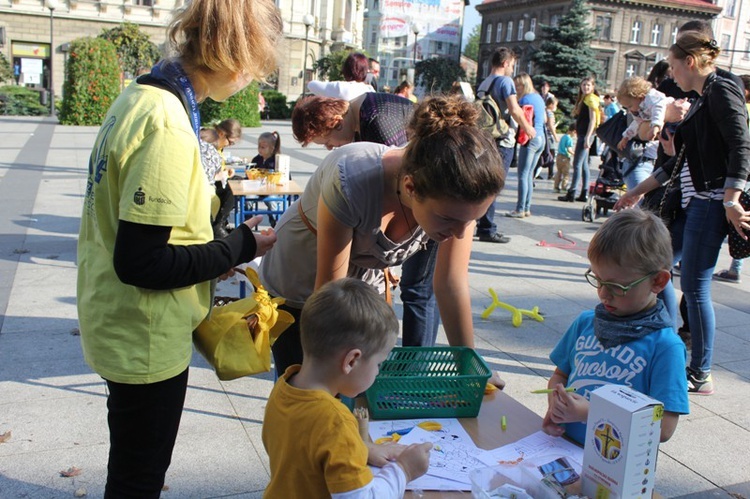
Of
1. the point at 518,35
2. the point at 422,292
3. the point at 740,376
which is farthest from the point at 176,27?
the point at 518,35

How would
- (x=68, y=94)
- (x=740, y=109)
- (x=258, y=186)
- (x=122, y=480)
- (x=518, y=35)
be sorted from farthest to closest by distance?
(x=518, y=35)
(x=68, y=94)
(x=258, y=186)
(x=740, y=109)
(x=122, y=480)

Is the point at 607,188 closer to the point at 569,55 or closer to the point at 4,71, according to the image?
the point at 569,55

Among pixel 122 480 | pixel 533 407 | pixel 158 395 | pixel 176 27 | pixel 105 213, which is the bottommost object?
pixel 533 407

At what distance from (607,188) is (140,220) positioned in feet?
28.4

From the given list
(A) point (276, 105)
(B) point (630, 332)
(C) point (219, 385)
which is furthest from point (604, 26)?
(B) point (630, 332)

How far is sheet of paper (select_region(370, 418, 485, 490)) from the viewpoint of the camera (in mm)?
Answer: 1653

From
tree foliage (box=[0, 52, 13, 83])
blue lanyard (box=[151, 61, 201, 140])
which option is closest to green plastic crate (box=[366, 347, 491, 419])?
blue lanyard (box=[151, 61, 201, 140])

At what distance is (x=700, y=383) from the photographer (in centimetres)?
397

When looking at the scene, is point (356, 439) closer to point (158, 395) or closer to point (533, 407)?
point (158, 395)

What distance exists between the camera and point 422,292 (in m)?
2.99

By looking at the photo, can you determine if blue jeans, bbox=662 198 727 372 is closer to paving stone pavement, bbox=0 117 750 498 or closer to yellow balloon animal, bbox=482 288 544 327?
paving stone pavement, bbox=0 117 750 498

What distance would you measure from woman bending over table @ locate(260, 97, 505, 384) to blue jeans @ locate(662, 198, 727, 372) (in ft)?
6.37

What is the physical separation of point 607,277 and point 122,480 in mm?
1496

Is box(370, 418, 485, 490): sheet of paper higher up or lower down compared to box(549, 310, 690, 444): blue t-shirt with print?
lower down
